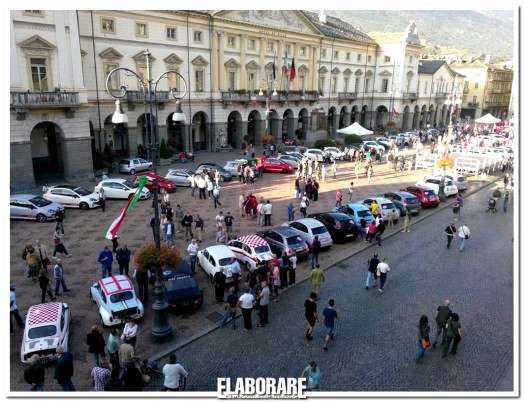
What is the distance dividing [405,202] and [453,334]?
14.2 meters

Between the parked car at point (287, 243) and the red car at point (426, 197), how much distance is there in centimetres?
1164

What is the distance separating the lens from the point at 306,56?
56125 millimetres

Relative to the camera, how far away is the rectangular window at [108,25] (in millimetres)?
35844

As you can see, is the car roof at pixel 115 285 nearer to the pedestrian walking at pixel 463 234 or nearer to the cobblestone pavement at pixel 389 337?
the cobblestone pavement at pixel 389 337

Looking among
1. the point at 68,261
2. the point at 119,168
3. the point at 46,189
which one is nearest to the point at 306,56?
the point at 119,168

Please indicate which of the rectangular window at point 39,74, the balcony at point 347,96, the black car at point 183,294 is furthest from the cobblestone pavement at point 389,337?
the balcony at point 347,96

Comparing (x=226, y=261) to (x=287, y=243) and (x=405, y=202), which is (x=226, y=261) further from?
(x=405, y=202)

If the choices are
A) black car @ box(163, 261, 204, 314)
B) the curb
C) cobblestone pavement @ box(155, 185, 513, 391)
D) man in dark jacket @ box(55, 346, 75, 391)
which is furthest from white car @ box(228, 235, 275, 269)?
man in dark jacket @ box(55, 346, 75, 391)

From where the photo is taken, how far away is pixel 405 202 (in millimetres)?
25172

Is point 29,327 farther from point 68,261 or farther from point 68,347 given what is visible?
point 68,261

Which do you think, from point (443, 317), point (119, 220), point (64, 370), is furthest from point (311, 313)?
point (119, 220)

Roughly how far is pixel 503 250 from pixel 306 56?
138ft

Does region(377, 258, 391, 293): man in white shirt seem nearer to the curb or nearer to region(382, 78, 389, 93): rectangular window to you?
the curb
